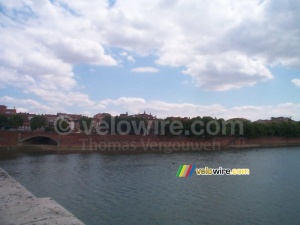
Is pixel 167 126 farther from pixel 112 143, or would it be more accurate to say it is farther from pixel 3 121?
pixel 3 121

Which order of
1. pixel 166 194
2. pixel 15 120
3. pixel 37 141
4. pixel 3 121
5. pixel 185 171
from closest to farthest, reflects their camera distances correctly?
pixel 166 194, pixel 185 171, pixel 37 141, pixel 15 120, pixel 3 121

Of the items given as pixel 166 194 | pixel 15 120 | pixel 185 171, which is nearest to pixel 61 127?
pixel 15 120

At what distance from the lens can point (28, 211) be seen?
6.39m

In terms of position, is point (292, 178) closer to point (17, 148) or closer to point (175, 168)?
point (175, 168)

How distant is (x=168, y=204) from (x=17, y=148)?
1220 inches

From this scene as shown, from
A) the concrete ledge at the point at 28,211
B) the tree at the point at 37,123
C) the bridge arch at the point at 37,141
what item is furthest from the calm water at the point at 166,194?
the tree at the point at 37,123

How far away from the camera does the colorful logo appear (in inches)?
807

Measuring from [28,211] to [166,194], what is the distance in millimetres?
9047

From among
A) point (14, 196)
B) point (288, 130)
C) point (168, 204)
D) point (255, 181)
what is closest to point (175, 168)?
point (255, 181)

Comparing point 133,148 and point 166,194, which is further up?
point 133,148

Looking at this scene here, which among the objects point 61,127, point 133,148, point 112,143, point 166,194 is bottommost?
point 166,194

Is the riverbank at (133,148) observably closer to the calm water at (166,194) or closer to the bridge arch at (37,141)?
the bridge arch at (37,141)

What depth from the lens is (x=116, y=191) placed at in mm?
15344

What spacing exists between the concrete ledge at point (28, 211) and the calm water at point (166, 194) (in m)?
3.45
